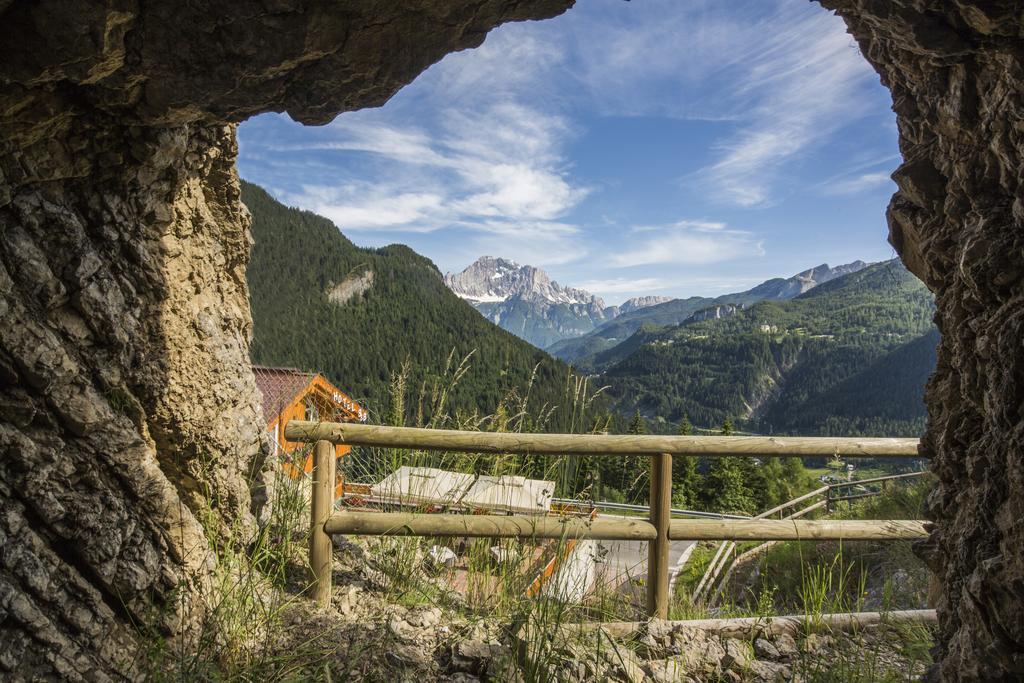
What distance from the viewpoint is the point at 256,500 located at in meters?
3.14

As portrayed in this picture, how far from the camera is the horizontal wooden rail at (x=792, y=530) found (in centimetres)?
306

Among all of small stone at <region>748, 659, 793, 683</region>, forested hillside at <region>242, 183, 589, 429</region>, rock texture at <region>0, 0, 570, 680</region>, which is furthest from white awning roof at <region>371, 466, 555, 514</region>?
forested hillside at <region>242, 183, 589, 429</region>

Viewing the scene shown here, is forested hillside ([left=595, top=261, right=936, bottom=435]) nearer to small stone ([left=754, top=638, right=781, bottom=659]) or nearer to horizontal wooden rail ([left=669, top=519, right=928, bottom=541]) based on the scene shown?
horizontal wooden rail ([left=669, top=519, right=928, bottom=541])

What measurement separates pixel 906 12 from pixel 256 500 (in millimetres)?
3648

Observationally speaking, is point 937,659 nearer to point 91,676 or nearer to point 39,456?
point 91,676

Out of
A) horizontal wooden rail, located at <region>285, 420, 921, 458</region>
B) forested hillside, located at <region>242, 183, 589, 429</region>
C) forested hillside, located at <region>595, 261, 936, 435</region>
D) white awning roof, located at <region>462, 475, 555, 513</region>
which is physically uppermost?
forested hillside, located at <region>242, 183, 589, 429</region>

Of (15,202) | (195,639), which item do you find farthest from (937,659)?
(15,202)

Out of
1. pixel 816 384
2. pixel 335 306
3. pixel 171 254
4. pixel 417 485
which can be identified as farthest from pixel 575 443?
pixel 816 384

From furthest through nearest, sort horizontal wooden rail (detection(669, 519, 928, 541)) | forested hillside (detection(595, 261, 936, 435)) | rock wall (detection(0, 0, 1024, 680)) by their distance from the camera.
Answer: forested hillside (detection(595, 261, 936, 435)) → horizontal wooden rail (detection(669, 519, 928, 541)) → rock wall (detection(0, 0, 1024, 680))

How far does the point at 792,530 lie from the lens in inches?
121

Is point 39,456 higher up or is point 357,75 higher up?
point 357,75

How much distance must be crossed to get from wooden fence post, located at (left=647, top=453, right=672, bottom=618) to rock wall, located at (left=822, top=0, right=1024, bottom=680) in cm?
119

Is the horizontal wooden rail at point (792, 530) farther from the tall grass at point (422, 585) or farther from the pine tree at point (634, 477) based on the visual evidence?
the pine tree at point (634, 477)

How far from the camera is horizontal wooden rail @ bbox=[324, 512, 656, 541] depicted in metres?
2.85
